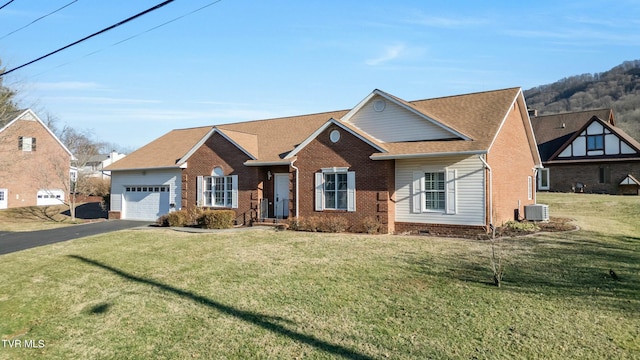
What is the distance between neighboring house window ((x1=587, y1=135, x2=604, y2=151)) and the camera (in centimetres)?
3266

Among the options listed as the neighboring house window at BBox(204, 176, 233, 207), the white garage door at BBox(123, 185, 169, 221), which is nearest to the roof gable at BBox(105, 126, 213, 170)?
the white garage door at BBox(123, 185, 169, 221)

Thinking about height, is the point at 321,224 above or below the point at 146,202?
below

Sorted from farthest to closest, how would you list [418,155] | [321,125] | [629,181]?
1. [629,181]
2. [321,125]
3. [418,155]

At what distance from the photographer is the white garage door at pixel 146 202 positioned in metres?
23.3

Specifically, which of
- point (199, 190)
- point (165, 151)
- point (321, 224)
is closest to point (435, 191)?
point (321, 224)

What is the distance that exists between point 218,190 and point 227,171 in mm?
1222

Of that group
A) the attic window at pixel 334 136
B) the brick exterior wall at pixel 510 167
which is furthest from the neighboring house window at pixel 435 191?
the attic window at pixel 334 136

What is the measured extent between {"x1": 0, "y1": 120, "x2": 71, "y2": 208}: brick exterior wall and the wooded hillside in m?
72.1

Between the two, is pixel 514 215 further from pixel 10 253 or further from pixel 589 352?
pixel 10 253

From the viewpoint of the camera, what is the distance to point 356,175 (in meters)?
16.7

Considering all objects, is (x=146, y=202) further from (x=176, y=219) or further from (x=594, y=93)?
(x=594, y=93)

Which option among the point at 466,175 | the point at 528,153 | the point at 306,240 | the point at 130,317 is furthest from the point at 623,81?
the point at 130,317

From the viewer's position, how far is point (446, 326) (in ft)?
20.3

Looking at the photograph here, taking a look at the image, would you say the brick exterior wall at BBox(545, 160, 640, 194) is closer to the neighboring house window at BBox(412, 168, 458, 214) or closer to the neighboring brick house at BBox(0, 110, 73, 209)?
the neighboring house window at BBox(412, 168, 458, 214)
